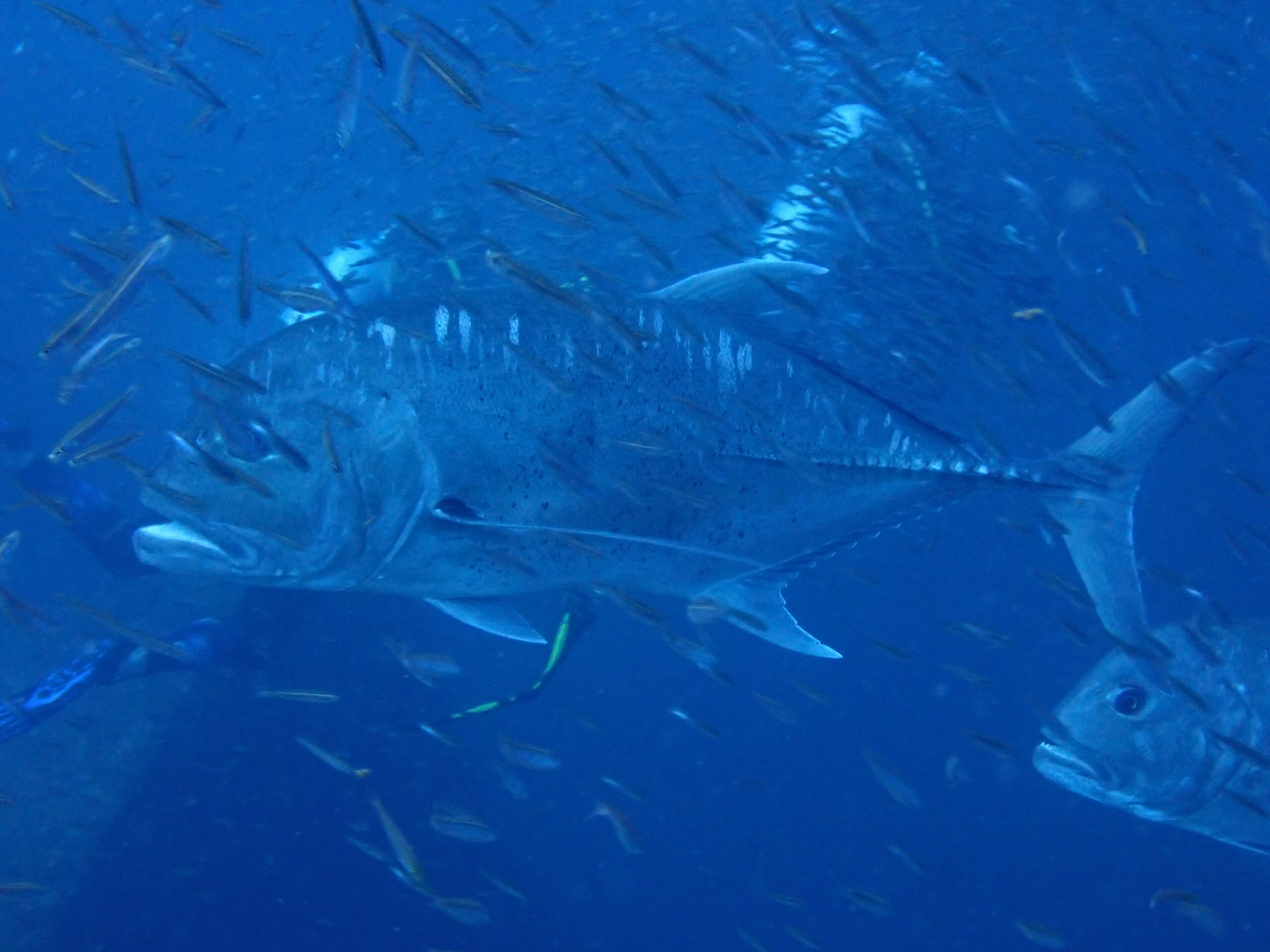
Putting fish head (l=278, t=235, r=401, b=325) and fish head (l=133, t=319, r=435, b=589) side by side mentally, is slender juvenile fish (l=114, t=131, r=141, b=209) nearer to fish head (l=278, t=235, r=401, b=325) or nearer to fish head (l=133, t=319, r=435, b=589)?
fish head (l=133, t=319, r=435, b=589)

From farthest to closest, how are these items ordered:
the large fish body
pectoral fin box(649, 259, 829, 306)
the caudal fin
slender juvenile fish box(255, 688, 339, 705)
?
the large fish body, slender juvenile fish box(255, 688, 339, 705), the caudal fin, pectoral fin box(649, 259, 829, 306)

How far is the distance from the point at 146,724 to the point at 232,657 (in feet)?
5.94

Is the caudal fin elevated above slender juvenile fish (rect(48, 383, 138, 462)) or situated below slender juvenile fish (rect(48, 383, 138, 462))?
above

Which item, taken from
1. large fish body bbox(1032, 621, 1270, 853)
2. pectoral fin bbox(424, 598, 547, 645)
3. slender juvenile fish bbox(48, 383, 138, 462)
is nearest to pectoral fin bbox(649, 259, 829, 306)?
pectoral fin bbox(424, 598, 547, 645)

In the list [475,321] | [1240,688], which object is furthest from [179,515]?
[1240,688]

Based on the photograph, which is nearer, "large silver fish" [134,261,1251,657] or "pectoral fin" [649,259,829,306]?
"large silver fish" [134,261,1251,657]

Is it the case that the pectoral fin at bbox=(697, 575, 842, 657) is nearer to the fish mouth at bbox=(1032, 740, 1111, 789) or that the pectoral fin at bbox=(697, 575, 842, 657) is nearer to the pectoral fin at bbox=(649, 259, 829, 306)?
the pectoral fin at bbox=(649, 259, 829, 306)

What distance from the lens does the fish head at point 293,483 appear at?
2.23 m

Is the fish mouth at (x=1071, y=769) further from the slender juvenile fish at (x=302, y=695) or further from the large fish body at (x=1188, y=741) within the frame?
the slender juvenile fish at (x=302, y=695)

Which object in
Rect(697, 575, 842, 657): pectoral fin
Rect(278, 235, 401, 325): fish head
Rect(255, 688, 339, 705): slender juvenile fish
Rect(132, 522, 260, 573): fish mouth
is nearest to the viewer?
Rect(132, 522, 260, 573): fish mouth

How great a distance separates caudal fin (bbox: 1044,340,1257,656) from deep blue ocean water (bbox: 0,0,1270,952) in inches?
37.9

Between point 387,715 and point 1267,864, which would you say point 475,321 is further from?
point 1267,864

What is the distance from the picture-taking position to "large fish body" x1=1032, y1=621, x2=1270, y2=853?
4039mm

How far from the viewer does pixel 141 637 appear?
3.44m
